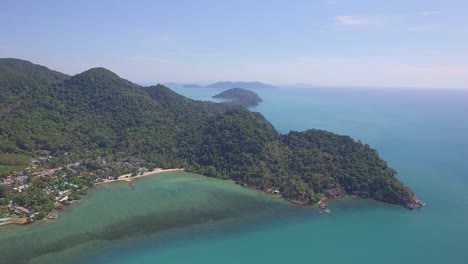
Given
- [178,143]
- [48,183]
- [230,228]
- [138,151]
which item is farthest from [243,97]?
[230,228]

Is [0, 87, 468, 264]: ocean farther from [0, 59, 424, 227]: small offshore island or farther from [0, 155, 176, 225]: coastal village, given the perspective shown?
[0, 59, 424, 227]: small offshore island

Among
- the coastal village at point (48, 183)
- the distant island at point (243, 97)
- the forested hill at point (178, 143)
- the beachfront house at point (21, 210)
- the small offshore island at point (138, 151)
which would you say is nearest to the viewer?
the beachfront house at point (21, 210)

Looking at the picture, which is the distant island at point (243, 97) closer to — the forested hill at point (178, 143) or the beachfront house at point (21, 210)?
the forested hill at point (178, 143)

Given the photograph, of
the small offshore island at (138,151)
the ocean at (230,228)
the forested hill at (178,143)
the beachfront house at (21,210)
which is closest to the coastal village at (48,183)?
the beachfront house at (21,210)

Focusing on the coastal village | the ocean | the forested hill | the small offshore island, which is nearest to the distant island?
the forested hill

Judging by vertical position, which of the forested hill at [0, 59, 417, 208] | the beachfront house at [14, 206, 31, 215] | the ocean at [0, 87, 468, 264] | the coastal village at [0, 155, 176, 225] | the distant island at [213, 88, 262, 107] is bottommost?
the ocean at [0, 87, 468, 264]

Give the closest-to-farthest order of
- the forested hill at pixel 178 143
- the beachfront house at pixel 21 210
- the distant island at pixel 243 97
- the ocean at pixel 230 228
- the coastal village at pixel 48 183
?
1. the ocean at pixel 230 228
2. the beachfront house at pixel 21 210
3. the coastal village at pixel 48 183
4. the forested hill at pixel 178 143
5. the distant island at pixel 243 97

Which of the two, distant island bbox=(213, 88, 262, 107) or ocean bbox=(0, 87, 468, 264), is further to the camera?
distant island bbox=(213, 88, 262, 107)
